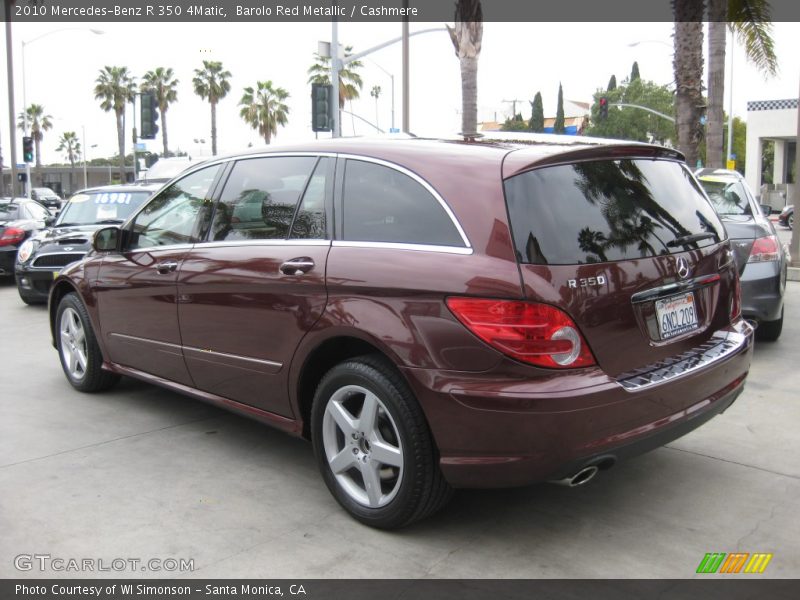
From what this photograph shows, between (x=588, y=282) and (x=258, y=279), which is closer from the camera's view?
(x=588, y=282)

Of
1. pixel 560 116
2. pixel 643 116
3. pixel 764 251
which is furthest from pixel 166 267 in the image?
pixel 560 116

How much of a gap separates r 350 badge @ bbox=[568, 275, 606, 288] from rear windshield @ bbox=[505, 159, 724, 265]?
8cm

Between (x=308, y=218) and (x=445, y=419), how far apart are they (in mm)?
1335

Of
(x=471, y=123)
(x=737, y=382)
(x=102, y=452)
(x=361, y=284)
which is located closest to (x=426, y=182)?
(x=361, y=284)

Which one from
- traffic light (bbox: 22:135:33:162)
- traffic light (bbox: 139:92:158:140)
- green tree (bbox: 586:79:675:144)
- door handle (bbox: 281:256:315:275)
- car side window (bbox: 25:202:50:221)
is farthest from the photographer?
green tree (bbox: 586:79:675:144)

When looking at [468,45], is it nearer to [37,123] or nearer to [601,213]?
[601,213]

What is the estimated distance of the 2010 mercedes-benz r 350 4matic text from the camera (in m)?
3.11

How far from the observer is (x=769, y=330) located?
24.5 feet

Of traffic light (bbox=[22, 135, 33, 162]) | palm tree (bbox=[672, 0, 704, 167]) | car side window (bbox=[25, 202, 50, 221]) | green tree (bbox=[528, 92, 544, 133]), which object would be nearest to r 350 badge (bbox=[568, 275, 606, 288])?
palm tree (bbox=[672, 0, 704, 167])

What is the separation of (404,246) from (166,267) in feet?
6.19

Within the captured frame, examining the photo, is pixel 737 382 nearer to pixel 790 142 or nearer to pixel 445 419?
pixel 445 419

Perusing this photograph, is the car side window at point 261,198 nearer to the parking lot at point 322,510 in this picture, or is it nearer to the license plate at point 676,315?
the parking lot at point 322,510

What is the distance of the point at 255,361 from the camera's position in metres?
4.13

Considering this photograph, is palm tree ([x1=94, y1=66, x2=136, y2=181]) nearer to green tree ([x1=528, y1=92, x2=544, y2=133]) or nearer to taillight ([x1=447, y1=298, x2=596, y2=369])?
green tree ([x1=528, y1=92, x2=544, y2=133])
